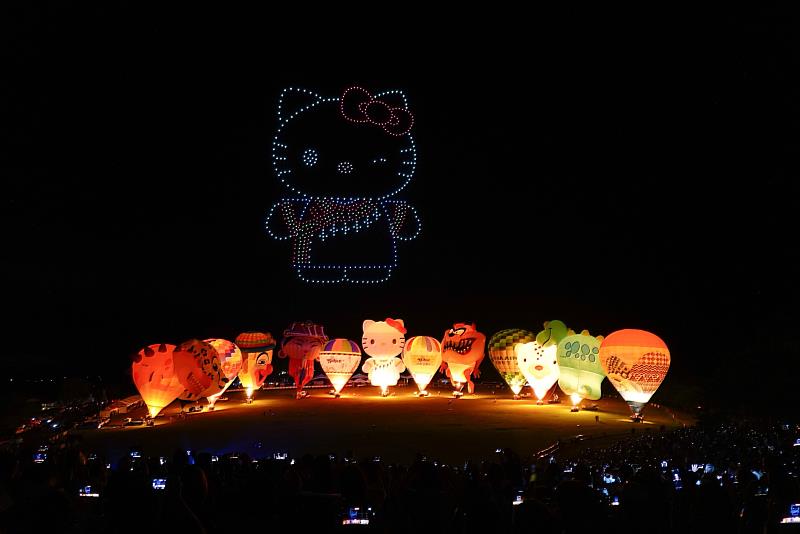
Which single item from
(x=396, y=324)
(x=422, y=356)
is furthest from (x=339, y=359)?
(x=422, y=356)

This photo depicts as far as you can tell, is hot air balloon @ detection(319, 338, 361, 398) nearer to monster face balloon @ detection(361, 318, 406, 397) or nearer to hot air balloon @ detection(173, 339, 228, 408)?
monster face balloon @ detection(361, 318, 406, 397)

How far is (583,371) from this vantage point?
17.5 m

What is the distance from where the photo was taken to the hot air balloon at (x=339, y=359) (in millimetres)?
20859

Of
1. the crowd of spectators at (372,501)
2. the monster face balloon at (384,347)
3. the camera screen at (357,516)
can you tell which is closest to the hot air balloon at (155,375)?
the monster face balloon at (384,347)

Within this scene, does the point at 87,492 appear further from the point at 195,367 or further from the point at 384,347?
the point at 384,347

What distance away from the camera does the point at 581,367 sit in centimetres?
1759

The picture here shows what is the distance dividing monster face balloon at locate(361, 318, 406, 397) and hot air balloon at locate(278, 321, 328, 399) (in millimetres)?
1388

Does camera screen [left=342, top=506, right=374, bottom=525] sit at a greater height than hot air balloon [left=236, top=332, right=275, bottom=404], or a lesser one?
greater

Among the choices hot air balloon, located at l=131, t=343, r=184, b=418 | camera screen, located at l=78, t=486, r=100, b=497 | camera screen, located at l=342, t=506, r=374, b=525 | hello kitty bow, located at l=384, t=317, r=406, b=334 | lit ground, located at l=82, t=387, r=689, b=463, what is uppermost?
camera screen, located at l=342, t=506, r=374, b=525

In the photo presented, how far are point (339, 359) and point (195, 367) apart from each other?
653cm

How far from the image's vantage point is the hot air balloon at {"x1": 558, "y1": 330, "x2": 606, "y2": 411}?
57.3 feet

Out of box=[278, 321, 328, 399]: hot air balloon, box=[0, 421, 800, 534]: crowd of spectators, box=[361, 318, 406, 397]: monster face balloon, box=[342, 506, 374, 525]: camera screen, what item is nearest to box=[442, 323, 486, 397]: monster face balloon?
box=[361, 318, 406, 397]: monster face balloon

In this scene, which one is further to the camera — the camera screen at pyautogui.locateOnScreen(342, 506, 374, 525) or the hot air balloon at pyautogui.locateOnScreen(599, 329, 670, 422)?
the hot air balloon at pyautogui.locateOnScreen(599, 329, 670, 422)

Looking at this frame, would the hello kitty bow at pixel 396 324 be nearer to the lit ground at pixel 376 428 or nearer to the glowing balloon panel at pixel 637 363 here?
the lit ground at pixel 376 428
